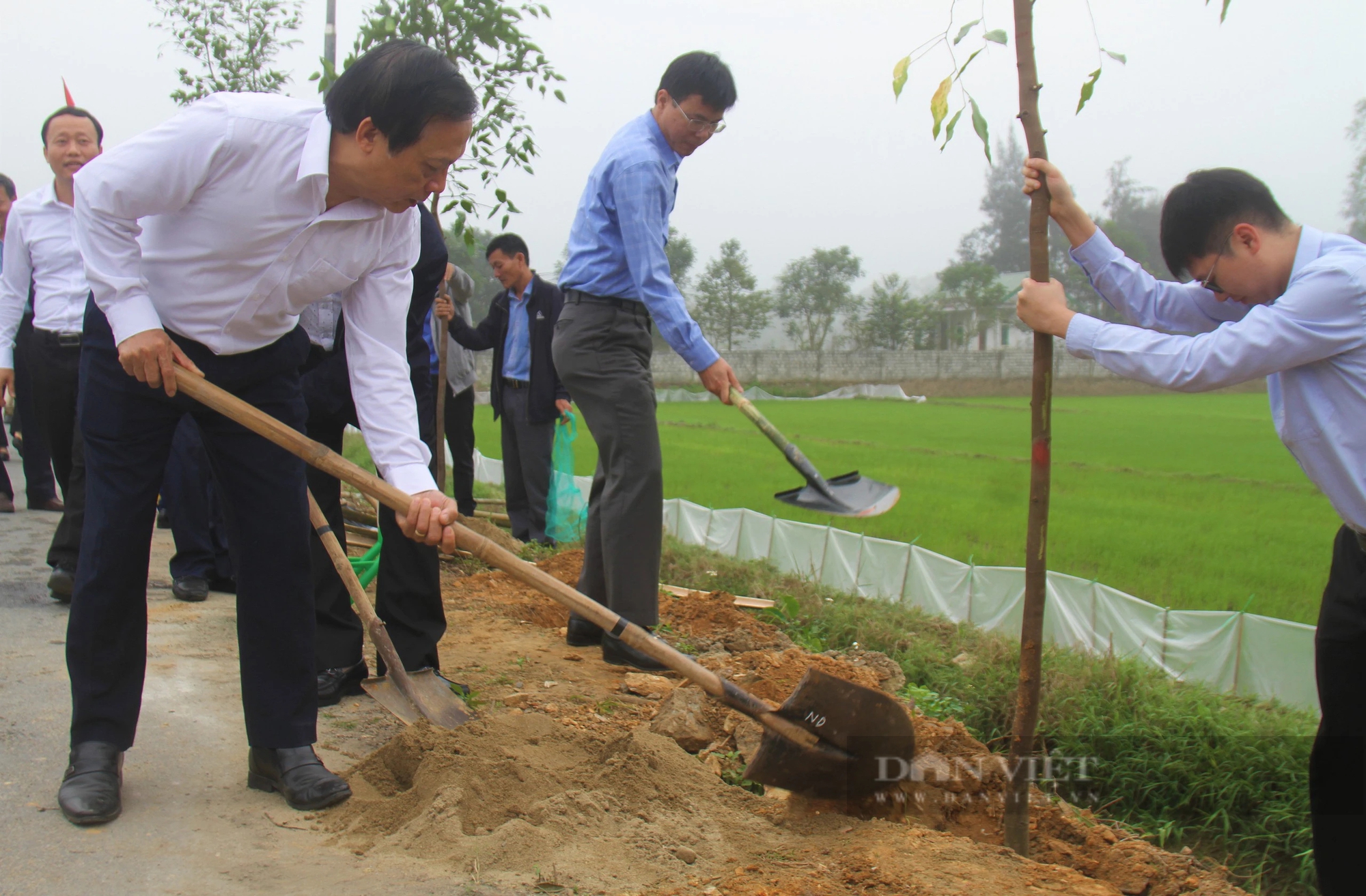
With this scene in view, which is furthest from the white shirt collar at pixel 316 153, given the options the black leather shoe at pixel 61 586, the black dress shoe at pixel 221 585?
the black dress shoe at pixel 221 585

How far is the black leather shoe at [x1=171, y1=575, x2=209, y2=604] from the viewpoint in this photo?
4184mm

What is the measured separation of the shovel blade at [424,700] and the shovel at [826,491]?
49.8 inches

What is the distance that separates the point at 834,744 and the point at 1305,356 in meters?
1.33

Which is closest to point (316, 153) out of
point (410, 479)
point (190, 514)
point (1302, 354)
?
point (410, 479)

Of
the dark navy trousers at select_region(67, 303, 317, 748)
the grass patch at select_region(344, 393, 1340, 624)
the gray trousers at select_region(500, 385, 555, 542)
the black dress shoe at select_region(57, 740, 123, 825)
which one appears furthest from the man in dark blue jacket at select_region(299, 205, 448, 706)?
the grass patch at select_region(344, 393, 1340, 624)

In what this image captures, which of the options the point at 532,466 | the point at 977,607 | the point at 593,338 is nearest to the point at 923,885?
the point at 593,338

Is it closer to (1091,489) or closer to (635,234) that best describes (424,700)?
(635,234)

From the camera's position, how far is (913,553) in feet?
16.8

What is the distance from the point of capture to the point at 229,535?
7.97ft

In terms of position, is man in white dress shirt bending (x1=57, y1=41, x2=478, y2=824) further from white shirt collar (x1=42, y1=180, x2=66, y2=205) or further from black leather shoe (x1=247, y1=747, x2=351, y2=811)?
white shirt collar (x1=42, y1=180, x2=66, y2=205)

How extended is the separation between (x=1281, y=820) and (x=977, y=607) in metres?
2.07

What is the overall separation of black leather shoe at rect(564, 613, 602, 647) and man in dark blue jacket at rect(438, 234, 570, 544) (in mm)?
2426

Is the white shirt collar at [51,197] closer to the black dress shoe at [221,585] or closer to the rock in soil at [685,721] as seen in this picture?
the black dress shoe at [221,585]

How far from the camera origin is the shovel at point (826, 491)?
3521mm
